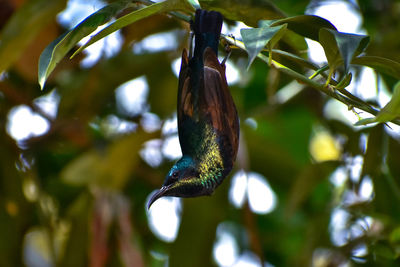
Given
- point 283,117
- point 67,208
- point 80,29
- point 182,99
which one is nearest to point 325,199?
point 283,117

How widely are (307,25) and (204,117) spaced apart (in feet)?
0.76

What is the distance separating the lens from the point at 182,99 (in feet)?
3.83

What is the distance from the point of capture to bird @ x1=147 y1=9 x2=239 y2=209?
43.9 inches

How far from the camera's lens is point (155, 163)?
8.42 feet

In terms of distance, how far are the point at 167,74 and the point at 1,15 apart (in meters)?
0.63

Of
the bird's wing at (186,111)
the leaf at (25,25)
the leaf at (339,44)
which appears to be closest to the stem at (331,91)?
the leaf at (339,44)

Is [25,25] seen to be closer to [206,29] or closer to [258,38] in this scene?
[206,29]

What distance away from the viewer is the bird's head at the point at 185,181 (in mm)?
1225

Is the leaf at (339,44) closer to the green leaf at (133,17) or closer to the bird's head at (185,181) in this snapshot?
the green leaf at (133,17)

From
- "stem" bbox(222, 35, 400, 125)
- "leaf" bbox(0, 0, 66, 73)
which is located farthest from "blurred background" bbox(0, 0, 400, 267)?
"stem" bbox(222, 35, 400, 125)

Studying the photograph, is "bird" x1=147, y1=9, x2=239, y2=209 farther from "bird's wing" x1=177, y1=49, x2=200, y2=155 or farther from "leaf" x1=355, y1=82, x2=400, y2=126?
"leaf" x1=355, y1=82, x2=400, y2=126

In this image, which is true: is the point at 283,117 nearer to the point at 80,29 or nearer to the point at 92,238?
the point at 92,238

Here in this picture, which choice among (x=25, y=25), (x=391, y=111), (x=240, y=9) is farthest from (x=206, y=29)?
(x=25, y=25)

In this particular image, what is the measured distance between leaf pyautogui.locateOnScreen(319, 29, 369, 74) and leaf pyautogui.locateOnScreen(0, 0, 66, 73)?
2.96 ft
